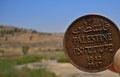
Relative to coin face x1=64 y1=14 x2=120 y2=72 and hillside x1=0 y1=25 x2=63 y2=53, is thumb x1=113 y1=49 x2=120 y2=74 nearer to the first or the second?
coin face x1=64 y1=14 x2=120 y2=72

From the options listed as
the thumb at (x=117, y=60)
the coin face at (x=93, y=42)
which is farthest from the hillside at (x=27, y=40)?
the thumb at (x=117, y=60)

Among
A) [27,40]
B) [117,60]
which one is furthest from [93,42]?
[27,40]

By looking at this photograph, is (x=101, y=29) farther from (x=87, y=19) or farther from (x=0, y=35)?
(x=0, y=35)

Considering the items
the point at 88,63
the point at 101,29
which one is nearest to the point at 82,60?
the point at 88,63

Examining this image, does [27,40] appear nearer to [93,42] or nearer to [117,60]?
[93,42]

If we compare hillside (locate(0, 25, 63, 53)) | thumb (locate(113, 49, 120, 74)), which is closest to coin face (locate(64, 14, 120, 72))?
thumb (locate(113, 49, 120, 74))

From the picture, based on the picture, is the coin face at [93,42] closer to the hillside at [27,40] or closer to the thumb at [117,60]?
the thumb at [117,60]
